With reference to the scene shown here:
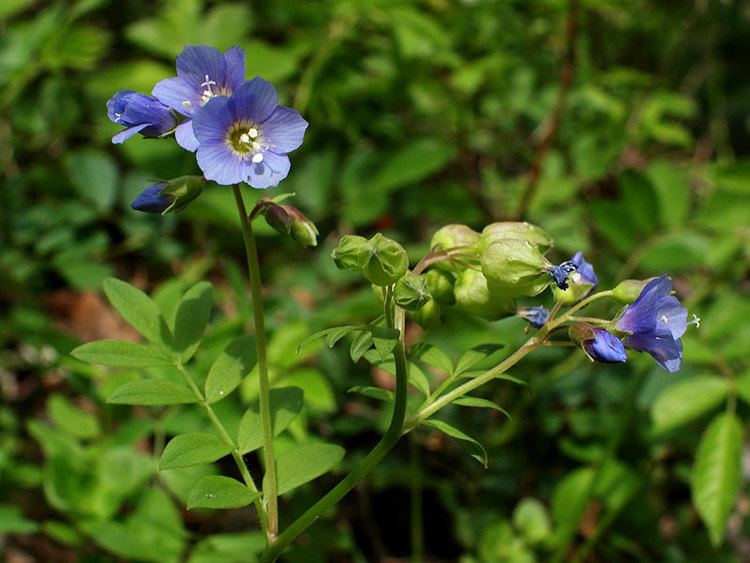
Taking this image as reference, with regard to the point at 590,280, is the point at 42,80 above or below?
below

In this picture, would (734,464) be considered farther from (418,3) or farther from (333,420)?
(418,3)

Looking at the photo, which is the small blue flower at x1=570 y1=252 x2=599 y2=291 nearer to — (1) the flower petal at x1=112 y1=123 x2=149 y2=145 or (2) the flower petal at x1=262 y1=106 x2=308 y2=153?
(2) the flower petal at x1=262 y1=106 x2=308 y2=153

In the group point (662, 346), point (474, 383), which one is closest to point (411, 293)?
point (474, 383)

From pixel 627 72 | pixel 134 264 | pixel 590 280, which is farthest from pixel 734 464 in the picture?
pixel 134 264

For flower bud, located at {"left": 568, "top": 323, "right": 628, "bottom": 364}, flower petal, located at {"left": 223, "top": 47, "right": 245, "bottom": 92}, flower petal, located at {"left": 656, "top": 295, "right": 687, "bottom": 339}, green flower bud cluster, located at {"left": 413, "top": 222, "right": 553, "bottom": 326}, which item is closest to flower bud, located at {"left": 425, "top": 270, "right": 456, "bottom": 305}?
green flower bud cluster, located at {"left": 413, "top": 222, "right": 553, "bottom": 326}

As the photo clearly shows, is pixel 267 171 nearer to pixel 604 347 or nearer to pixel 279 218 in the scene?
A: pixel 279 218
